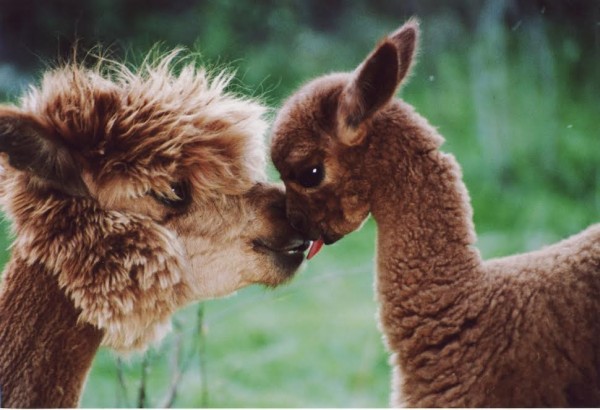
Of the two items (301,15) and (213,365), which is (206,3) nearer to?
(301,15)

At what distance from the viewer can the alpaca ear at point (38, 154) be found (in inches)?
63.2

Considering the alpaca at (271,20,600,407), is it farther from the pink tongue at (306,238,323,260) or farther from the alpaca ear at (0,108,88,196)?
the alpaca ear at (0,108,88,196)

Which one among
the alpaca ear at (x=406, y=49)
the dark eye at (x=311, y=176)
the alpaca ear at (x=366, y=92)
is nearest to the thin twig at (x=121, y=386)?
the dark eye at (x=311, y=176)

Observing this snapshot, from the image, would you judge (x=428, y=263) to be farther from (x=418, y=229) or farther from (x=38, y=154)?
(x=38, y=154)

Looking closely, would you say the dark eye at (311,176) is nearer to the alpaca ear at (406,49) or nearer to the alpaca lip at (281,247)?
the alpaca lip at (281,247)

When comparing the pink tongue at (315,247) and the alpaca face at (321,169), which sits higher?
the alpaca face at (321,169)

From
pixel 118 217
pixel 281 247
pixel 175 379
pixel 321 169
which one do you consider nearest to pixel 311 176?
pixel 321 169

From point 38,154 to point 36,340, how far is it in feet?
1.17

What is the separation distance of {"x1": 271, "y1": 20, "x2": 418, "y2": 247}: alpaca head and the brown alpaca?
59 millimetres

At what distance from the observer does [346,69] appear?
93.0 inches

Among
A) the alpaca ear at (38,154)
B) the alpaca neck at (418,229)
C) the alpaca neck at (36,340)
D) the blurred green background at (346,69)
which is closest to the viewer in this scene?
the alpaca ear at (38,154)

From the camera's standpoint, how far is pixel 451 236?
1.83 metres

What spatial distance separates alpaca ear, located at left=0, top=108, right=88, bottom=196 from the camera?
5.27 ft

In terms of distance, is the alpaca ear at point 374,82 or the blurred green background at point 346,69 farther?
the blurred green background at point 346,69
